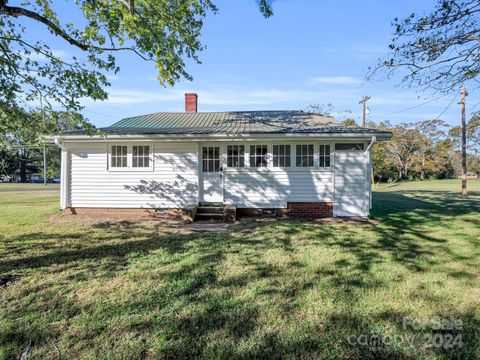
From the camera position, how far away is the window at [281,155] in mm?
9625

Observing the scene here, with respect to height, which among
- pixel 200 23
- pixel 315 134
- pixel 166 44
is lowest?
pixel 315 134

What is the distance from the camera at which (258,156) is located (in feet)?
32.0

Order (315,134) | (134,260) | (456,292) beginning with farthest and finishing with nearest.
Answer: (315,134) < (134,260) < (456,292)

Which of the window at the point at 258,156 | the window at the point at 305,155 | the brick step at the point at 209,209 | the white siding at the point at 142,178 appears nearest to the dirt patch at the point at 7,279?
the white siding at the point at 142,178

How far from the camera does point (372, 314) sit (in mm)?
3232

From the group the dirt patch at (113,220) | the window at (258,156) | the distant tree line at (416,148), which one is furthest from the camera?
the distant tree line at (416,148)

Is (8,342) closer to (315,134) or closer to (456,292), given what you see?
(456,292)

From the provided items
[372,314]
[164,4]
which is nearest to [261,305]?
[372,314]

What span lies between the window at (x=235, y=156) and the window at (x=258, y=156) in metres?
0.32

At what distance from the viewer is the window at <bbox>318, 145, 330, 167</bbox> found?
949 centimetres

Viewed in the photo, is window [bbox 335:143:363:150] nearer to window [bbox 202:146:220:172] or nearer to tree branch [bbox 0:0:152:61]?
window [bbox 202:146:220:172]

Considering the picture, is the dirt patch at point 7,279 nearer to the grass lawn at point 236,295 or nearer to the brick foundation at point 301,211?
the grass lawn at point 236,295

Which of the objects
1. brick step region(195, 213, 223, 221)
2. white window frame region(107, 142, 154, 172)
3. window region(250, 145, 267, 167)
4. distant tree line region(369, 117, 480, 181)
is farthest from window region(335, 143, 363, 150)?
distant tree line region(369, 117, 480, 181)

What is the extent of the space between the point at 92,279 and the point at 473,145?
5395 cm
